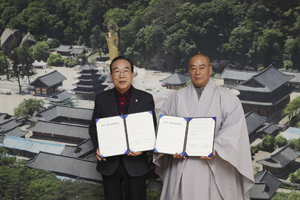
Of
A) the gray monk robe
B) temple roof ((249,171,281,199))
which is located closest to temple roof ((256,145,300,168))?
temple roof ((249,171,281,199))

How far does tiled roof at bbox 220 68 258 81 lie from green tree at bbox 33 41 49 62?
123 inches

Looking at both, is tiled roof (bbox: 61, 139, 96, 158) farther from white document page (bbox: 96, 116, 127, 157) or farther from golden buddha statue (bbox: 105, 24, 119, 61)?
white document page (bbox: 96, 116, 127, 157)

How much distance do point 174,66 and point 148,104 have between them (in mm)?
2886

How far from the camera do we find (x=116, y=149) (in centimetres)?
259

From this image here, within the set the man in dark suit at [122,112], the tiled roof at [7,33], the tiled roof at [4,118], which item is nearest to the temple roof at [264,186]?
the man in dark suit at [122,112]

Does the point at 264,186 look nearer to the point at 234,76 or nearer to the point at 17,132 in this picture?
the point at 234,76

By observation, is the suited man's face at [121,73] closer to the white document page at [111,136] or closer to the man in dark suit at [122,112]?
the man in dark suit at [122,112]

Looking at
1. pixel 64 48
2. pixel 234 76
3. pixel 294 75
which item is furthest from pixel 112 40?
pixel 294 75

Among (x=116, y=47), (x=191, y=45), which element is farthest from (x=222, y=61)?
(x=116, y=47)

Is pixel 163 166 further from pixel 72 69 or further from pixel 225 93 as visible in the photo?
pixel 72 69

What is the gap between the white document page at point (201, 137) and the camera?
2.44 meters

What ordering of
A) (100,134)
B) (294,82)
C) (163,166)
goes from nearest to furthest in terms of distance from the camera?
1. (100,134)
2. (163,166)
3. (294,82)

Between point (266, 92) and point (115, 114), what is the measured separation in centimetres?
339

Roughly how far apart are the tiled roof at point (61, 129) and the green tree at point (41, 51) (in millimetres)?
1170
